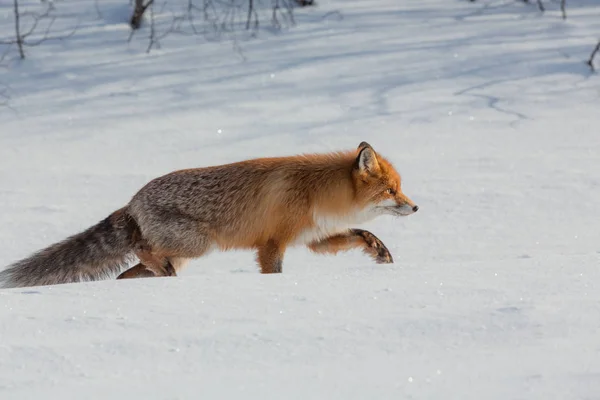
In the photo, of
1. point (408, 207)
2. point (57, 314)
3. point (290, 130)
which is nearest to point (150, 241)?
point (408, 207)

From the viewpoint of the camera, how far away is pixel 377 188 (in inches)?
225

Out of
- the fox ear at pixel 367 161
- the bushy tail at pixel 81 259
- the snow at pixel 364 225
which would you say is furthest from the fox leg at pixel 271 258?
the bushy tail at pixel 81 259

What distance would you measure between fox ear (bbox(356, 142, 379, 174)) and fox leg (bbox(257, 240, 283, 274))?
689mm

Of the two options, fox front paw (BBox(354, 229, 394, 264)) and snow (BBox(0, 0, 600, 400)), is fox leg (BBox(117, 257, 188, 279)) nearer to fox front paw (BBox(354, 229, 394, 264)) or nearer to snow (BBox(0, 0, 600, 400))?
snow (BBox(0, 0, 600, 400))

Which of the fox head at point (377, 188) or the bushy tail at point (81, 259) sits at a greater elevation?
the fox head at point (377, 188)

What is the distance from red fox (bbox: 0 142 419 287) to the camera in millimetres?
5559

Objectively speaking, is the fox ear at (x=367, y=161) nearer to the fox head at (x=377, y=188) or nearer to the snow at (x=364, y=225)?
the fox head at (x=377, y=188)

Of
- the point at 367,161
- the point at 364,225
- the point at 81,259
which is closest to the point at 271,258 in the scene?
the point at 367,161

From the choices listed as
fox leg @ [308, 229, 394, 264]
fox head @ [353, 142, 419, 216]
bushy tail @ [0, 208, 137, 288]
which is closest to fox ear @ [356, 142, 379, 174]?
fox head @ [353, 142, 419, 216]

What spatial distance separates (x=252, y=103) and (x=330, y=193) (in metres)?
5.17

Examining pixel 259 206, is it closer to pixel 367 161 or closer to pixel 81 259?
pixel 367 161

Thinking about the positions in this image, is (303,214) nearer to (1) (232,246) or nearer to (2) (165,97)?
(1) (232,246)

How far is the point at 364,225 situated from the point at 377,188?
2.02m

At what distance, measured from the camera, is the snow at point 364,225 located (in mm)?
3127
